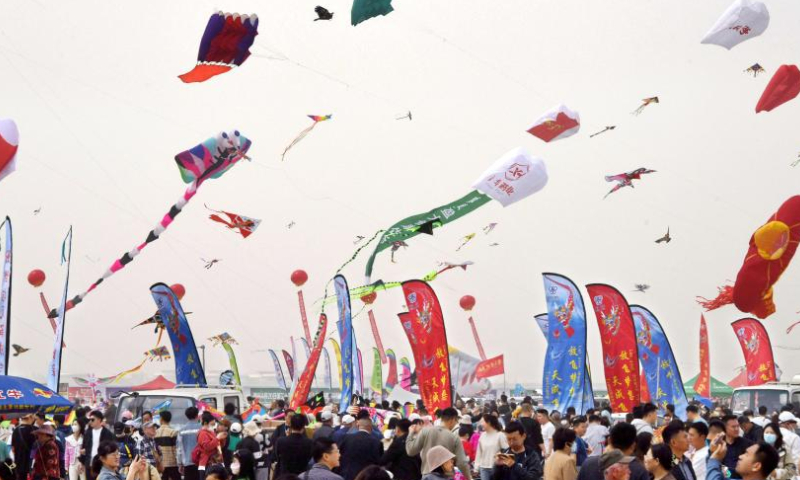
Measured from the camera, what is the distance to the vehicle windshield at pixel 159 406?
699 inches

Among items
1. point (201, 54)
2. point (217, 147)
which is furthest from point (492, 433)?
point (217, 147)

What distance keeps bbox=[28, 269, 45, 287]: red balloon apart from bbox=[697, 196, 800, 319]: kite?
31285 mm

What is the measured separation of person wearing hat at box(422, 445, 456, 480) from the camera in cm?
880

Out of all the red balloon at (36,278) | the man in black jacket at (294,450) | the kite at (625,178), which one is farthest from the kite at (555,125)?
the red balloon at (36,278)

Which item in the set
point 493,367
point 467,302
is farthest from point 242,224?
point 467,302

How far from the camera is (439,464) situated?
8.80 m

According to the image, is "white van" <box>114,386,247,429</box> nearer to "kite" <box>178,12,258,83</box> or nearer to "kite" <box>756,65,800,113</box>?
"kite" <box>178,12,258,83</box>

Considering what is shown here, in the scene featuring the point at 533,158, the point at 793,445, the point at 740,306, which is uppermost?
the point at 533,158

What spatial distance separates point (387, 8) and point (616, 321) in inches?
344

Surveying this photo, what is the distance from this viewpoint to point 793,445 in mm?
13000

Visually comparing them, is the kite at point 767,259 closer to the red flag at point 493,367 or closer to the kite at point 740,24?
the kite at point 740,24

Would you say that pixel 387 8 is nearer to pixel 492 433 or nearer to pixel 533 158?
pixel 533 158

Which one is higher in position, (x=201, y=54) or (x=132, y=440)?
(x=201, y=54)

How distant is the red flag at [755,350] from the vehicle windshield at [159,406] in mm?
18903
